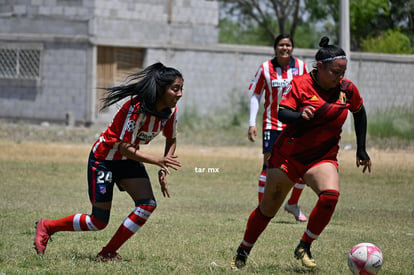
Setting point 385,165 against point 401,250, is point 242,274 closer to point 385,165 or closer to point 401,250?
point 401,250

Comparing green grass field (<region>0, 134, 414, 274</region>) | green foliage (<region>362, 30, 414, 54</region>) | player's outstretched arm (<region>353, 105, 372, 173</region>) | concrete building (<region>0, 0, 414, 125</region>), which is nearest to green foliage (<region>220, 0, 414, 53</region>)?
green foliage (<region>362, 30, 414, 54</region>)

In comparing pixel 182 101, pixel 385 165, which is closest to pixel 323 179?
pixel 385 165

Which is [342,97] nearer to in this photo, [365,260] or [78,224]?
[365,260]

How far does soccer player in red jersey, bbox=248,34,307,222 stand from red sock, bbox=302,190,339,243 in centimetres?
345

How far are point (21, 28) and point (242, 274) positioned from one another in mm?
21070

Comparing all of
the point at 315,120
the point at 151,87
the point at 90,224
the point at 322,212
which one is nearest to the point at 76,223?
the point at 90,224

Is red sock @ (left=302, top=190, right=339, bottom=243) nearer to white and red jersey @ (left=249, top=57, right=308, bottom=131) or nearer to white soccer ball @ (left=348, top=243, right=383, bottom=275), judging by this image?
white soccer ball @ (left=348, top=243, right=383, bottom=275)

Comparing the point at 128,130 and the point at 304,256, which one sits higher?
the point at 128,130

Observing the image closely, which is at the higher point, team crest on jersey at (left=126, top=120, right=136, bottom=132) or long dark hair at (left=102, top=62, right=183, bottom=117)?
long dark hair at (left=102, top=62, right=183, bottom=117)

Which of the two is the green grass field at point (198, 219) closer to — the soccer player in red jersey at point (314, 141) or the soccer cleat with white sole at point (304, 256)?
the soccer cleat with white sole at point (304, 256)

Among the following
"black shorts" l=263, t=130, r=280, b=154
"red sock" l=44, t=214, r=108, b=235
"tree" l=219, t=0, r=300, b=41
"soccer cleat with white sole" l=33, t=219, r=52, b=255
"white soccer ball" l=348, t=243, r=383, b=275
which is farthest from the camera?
"tree" l=219, t=0, r=300, b=41

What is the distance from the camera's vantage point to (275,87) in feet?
33.4

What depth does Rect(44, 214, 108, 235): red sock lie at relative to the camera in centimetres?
695

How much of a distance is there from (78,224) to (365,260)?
8.59ft
